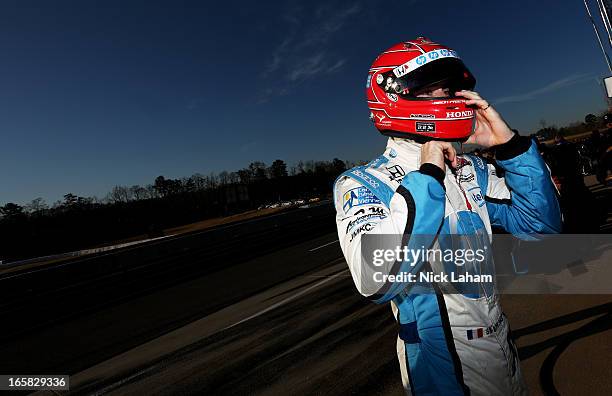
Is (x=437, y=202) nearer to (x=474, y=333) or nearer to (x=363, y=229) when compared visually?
(x=363, y=229)

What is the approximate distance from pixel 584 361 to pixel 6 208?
3341 inches

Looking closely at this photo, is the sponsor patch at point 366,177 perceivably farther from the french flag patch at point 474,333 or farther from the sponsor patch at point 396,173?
the french flag patch at point 474,333

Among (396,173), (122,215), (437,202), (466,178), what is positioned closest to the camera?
(437,202)

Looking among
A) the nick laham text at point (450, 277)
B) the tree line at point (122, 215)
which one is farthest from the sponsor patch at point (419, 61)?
the tree line at point (122, 215)

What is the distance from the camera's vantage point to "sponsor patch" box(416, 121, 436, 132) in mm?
1339

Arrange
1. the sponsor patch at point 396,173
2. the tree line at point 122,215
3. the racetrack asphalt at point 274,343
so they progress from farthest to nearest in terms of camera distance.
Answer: the tree line at point 122,215, the racetrack asphalt at point 274,343, the sponsor patch at point 396,173

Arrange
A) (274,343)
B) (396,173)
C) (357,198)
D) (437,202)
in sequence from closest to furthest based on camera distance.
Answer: (437,202) < (357,198) < (396,173) < (274,343)

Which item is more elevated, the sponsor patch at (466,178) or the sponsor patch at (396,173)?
the sponsor patch at (396,173)

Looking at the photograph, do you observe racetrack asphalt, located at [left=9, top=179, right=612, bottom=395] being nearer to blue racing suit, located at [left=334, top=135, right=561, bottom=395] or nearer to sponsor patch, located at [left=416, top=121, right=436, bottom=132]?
blue racing suit, located at [left=334, top=135, right=561, bottom=395]

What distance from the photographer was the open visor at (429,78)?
56.4 inches

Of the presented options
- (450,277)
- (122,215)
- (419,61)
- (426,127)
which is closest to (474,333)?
(450,277)

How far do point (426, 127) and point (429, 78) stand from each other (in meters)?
0.24

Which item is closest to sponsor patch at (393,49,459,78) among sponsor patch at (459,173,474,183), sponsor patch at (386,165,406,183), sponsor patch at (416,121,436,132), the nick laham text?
sponsor patch at (416,121,436,132)

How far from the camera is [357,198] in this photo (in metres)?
1.27
